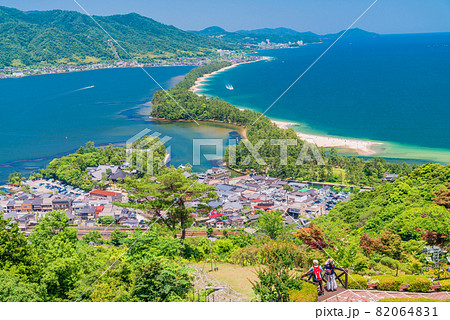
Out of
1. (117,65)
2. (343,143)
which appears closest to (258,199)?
(343,143)

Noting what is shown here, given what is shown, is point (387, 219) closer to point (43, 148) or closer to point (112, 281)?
point (112, 281)

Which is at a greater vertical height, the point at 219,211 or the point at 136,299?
the point at 136,299

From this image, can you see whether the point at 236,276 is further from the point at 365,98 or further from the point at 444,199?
the point at 365,98

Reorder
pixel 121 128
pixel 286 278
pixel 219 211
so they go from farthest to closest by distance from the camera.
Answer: pixel 121 128
pixel 219 211
pixel 286 278

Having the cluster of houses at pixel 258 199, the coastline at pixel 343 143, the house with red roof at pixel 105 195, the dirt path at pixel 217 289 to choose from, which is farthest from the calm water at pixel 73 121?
the dirt path at pixel 217 289

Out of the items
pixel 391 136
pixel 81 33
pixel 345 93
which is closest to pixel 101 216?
pixel 391 136

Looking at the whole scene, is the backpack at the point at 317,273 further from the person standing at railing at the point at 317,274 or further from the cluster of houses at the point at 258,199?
the cluster of houses at the point at 258,199

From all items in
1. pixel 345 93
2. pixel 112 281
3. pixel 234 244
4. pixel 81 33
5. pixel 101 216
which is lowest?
pixel 101 216
